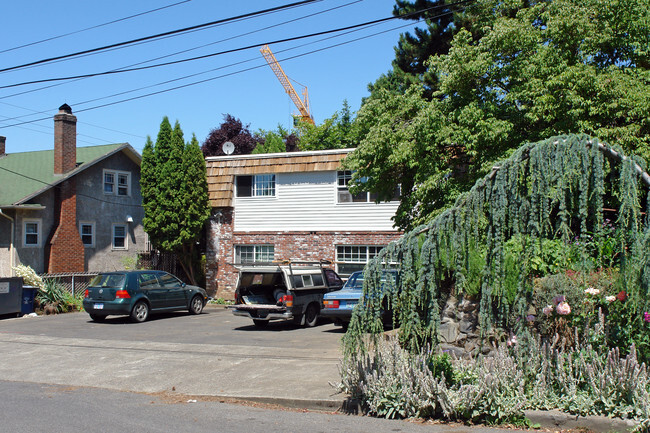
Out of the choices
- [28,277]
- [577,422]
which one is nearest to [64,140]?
[28,277]

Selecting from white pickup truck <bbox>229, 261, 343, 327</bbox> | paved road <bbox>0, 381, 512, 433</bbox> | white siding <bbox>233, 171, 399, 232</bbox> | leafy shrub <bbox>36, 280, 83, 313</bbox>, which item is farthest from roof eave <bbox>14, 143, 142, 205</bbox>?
paved road <bbox>0, 381, 512, 433</bbox>

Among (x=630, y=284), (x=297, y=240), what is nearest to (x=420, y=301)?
(x=630, y=284)

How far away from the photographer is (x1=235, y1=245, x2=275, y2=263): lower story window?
81.4 feet

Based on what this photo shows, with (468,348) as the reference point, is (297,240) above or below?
above

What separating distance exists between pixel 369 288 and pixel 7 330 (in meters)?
13.3

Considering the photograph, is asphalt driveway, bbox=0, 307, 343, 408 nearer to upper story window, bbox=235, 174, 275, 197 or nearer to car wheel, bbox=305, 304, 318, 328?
car wheel, bbox=305, 304, 318, 328

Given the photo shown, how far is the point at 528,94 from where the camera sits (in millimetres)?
12750

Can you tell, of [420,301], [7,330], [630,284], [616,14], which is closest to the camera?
[630,284]

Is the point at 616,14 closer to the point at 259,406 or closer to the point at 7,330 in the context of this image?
the point at 259,406

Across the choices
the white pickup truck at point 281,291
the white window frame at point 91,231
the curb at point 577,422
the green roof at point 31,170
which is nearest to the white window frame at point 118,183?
the green roof at point 31,170

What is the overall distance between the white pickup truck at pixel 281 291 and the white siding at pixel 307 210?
17.5 feet

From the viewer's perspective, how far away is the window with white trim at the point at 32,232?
25203 mm

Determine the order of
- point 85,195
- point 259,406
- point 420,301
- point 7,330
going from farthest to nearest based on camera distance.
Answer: point 85,195 < point 7,330 < point 259,406 < point 420,301

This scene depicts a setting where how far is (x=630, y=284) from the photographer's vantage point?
708 cm
